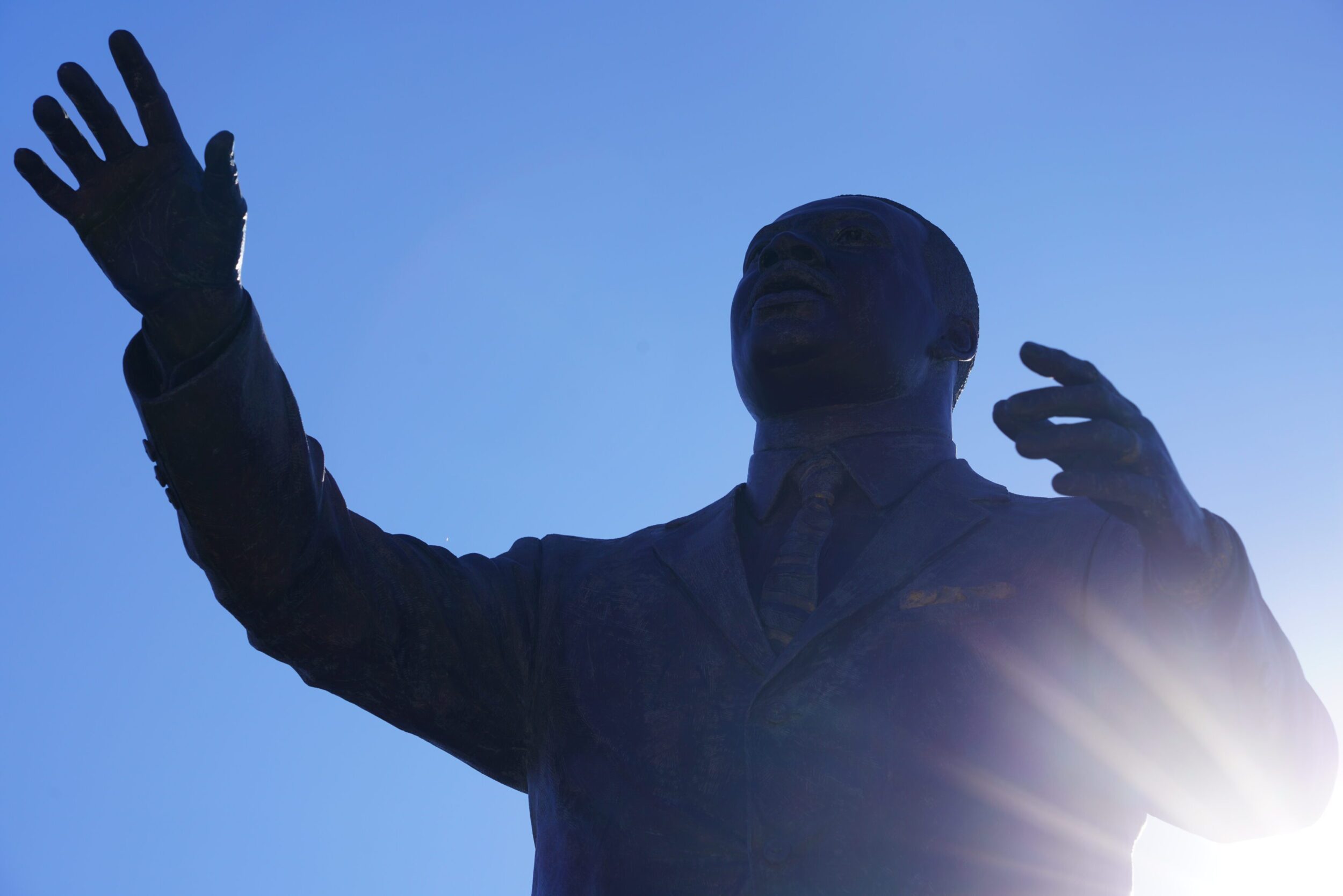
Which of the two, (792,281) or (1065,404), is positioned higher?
(792,281)

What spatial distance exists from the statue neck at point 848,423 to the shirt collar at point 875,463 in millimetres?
23

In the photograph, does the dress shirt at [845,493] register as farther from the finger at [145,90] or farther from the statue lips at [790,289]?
the finger at [145,90]

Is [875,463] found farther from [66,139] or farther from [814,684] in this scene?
[66,139]

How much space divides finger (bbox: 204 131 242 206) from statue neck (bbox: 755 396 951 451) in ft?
7.79

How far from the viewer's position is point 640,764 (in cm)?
555

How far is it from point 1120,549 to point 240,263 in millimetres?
2861

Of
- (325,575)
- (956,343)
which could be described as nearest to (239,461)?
(325,575)

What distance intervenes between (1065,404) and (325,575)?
2.39m

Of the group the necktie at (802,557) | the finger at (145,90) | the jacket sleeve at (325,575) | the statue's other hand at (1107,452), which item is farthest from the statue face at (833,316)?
the finger at (145,90)

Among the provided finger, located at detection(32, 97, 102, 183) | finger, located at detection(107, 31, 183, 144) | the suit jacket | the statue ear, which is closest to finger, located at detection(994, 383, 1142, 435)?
the suit jacket

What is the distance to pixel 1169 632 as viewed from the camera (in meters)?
4.96

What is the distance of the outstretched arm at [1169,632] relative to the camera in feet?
15.1

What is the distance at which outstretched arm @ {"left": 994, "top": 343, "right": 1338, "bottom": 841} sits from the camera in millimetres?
4605

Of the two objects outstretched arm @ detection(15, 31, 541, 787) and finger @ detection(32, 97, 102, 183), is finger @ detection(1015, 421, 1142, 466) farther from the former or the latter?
finger @ detection(32, 97, 102, 183)
